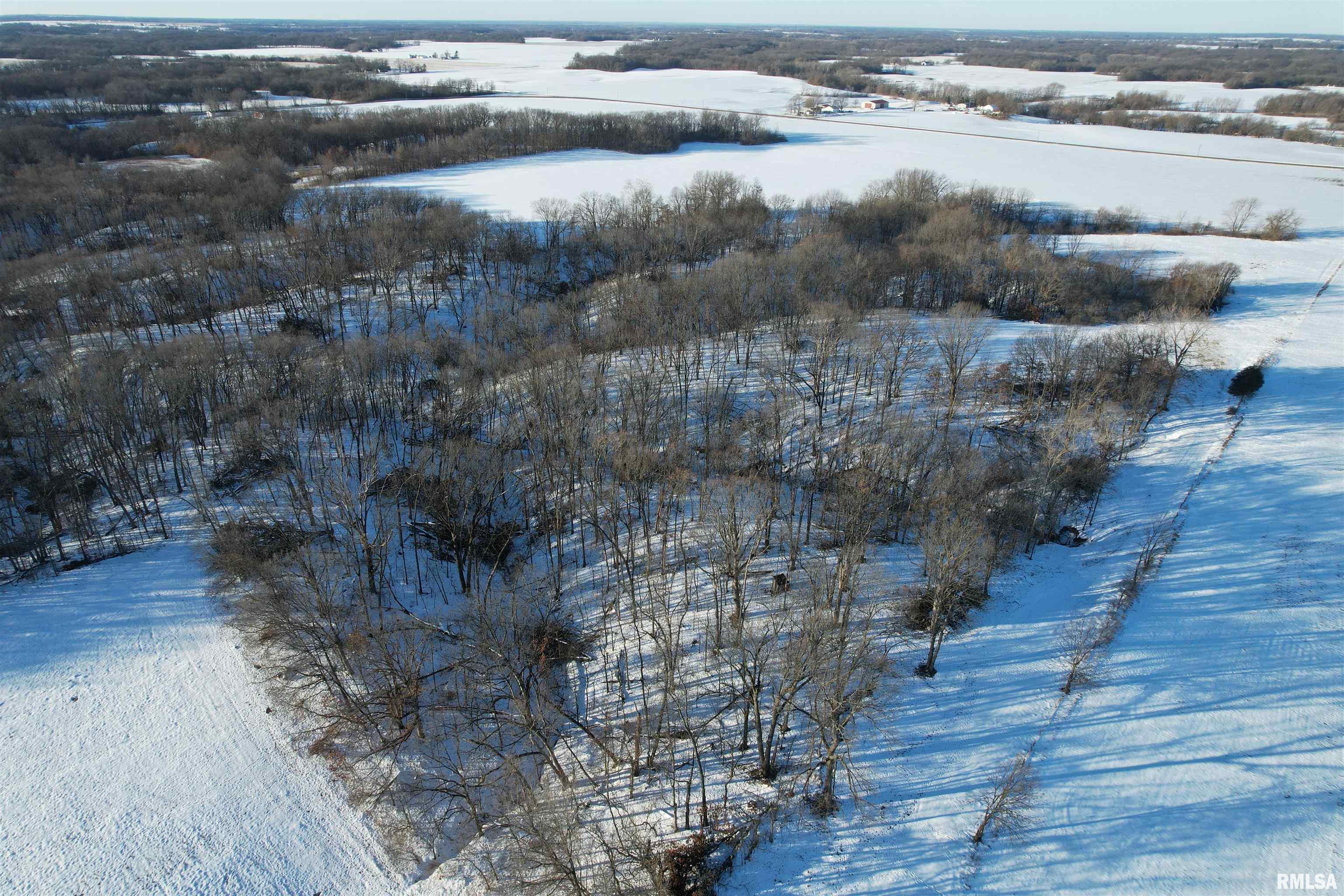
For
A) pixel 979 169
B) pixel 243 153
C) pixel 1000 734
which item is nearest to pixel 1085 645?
pixel 1000 734

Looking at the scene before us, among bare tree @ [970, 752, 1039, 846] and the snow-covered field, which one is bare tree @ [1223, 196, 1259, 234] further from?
bare tree @ [970, 752, 1039, 846]

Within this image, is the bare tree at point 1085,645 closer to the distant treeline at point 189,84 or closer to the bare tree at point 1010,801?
the bare tree at point 1010,801

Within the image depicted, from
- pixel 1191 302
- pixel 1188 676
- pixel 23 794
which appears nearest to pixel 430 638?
pixel 23 794

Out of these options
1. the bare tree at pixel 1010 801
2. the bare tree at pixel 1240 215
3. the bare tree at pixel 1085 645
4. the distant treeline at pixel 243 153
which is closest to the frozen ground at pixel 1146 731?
the bare tree at pixel 1010 801

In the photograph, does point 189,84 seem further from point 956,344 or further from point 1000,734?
point 1000,734

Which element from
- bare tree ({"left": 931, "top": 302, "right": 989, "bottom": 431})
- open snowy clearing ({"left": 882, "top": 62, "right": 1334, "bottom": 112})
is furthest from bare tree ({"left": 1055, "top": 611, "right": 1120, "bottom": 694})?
open snowy clearing ({"left": 882, "top": 62, "right": 1334, "bottom": 112})

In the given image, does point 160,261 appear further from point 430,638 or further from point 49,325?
point 430,638
